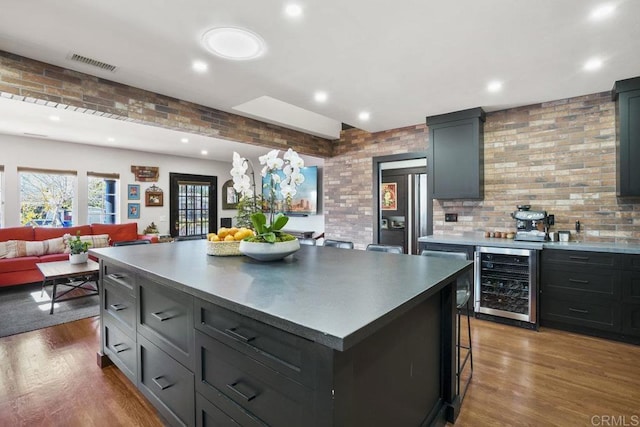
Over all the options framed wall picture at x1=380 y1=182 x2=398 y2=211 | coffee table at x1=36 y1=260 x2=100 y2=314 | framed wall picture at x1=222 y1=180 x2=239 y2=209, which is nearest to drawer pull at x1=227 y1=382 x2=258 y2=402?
coffee table at x1=36 y1=260 x2=100 y2=314

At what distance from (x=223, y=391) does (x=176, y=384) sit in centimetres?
43

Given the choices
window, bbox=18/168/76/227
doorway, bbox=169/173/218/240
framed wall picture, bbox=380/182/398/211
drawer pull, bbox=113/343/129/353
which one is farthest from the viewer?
doorway, bbox=169/173/218/240

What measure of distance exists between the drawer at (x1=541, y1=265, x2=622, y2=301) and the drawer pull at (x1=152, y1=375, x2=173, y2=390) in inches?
138

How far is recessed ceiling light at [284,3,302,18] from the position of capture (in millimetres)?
1922

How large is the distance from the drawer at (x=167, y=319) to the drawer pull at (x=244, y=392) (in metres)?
0.31

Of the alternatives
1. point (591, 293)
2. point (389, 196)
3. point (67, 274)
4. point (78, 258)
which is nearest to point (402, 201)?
point (389, 196)

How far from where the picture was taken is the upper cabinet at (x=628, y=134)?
118 inches

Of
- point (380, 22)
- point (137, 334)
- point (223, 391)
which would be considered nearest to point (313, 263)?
point (223, 391)

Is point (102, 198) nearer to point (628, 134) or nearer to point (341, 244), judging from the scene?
point (341, 244)

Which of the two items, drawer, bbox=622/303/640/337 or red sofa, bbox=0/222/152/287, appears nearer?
drawer, bbox=622/303/640/337

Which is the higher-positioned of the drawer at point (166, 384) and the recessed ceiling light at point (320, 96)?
the recessed ceiling light at point (320, 96)

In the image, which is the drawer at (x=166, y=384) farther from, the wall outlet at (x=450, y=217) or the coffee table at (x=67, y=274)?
the wall outlet at (x=450, y=217)

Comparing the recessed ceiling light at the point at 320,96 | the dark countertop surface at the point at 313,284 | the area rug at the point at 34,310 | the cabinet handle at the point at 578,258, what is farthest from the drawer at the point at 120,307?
the cabinet handle at the point at 578,258

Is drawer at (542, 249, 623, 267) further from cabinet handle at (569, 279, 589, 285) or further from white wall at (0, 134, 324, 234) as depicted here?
white wall at (0, 134, 324, 234)
